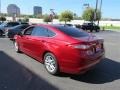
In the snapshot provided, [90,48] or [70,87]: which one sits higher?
[90,48]

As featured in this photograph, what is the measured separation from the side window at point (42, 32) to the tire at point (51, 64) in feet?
2.23

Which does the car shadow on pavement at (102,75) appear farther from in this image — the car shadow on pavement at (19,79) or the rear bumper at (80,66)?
the car shadow on pavement at (19,79)

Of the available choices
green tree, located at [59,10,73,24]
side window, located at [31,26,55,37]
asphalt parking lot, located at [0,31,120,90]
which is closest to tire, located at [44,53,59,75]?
asphalt parking lot, located at [0,31,120,90]

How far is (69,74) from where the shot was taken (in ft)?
23.8

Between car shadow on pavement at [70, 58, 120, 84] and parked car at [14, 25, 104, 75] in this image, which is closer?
parked car at [14, 25, 104, 75]

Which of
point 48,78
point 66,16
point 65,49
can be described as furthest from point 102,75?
point 66,16

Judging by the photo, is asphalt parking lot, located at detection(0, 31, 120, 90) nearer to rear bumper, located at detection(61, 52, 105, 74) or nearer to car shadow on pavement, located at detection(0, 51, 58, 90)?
car shadow on pavement, located at detection(0, 51, 58, 90)

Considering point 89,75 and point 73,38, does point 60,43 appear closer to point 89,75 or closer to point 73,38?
point 73,38

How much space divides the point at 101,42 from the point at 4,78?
127 inches

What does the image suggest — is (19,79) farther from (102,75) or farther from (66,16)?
(66,16)

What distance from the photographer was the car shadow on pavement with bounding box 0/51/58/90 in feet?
19.8

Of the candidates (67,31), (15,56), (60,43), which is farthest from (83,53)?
(15,56)

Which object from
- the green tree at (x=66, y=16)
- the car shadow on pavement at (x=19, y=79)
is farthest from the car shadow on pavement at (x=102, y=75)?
the green tree at (x=66, y=16)

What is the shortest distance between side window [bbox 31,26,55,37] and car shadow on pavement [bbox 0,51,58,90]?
1.30 m
